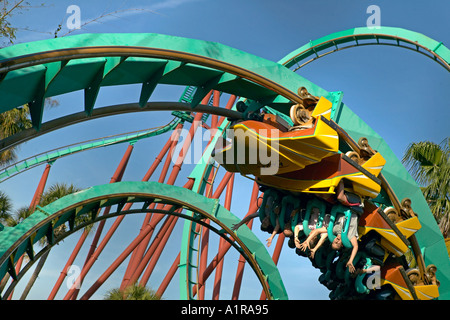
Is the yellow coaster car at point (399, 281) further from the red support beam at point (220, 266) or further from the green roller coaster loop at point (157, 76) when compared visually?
the red support beam at point (220, 266)

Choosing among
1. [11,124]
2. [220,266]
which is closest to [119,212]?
[11,124]

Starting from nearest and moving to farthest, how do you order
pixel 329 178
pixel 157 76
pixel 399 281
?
pixel 157 76 < pixel 329 178 < pixel 399 281

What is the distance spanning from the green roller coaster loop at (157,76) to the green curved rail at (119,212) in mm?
3737

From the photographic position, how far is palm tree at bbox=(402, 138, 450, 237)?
10.0 meters

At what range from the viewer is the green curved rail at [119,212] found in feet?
31.4

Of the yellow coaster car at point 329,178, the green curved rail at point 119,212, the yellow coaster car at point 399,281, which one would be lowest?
the yellow coaster car at point 399,281

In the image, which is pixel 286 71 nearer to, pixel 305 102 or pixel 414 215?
pixel 305 102

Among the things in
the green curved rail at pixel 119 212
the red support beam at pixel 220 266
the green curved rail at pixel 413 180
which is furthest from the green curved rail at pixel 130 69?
the red support beam at pixel 220 266

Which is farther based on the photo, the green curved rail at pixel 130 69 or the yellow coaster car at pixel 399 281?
the yellow coaster car at pixel 399 281

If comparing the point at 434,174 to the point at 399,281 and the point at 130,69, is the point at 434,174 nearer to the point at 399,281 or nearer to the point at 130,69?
the point at 399,281

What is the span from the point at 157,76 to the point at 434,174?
19.8ft

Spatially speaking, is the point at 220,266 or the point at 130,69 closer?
the point at 130,69

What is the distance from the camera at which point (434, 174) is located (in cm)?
1029

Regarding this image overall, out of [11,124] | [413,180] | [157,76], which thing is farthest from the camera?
[11,124]
